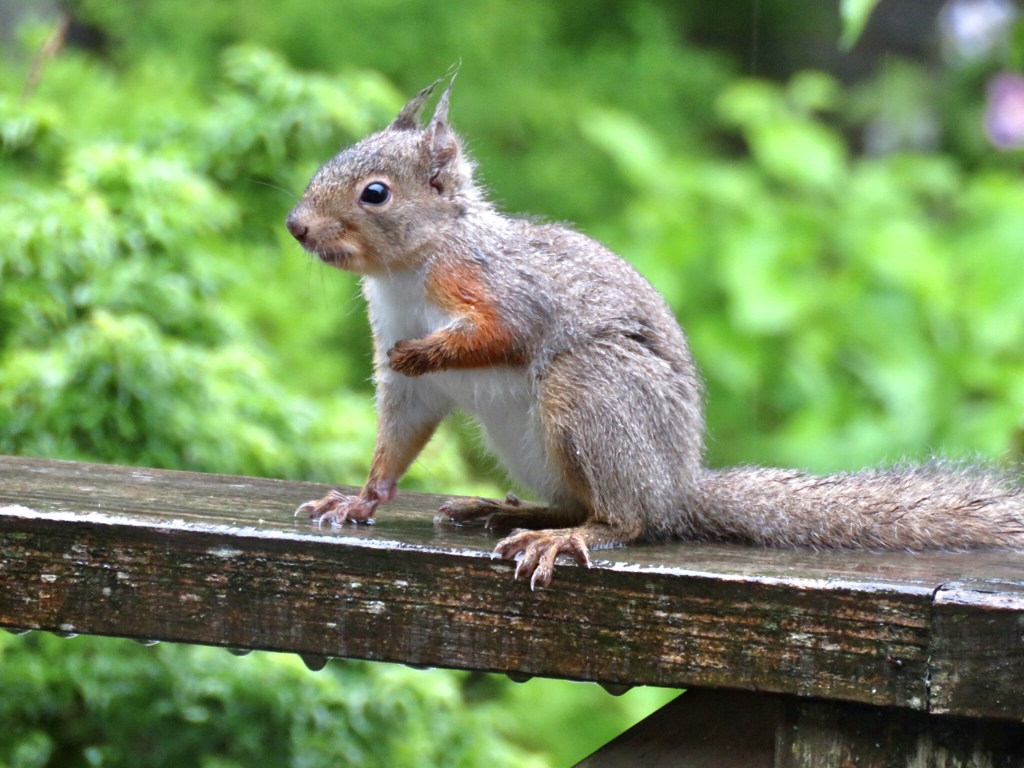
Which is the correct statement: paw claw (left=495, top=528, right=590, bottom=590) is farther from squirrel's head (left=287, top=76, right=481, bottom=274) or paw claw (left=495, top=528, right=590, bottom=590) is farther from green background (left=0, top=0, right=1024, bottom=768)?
green background (left=0, top=0, right=1024, bottom=768)

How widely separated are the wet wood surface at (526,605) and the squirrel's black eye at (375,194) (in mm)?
682

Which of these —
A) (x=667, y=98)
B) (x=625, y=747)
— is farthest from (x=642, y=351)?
(x=667, y=98)

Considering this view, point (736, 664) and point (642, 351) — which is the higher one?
point (642, 351)

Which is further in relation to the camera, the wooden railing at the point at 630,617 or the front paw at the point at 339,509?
the front paw at the point at 339,509

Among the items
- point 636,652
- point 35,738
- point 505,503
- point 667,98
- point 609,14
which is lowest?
point 35,738

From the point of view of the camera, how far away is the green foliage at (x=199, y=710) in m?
2.36

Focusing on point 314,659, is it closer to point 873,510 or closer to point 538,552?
point 538,552

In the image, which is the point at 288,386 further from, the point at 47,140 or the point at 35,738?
the point at 35,738

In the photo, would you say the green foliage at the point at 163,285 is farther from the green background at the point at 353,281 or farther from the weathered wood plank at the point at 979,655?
the weathered wood plank at the point at 979,655

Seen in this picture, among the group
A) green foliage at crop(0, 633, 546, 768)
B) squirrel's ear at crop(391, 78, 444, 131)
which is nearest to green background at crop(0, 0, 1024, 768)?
green foliage at crop(0, 633, 546, 768)

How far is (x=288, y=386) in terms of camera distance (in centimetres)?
359

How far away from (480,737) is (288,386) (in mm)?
1201

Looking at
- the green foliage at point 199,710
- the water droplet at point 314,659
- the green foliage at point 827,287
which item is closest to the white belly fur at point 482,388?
the water droplet at point 314,659

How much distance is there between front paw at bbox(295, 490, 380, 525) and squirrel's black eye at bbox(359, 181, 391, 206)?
49 cm
